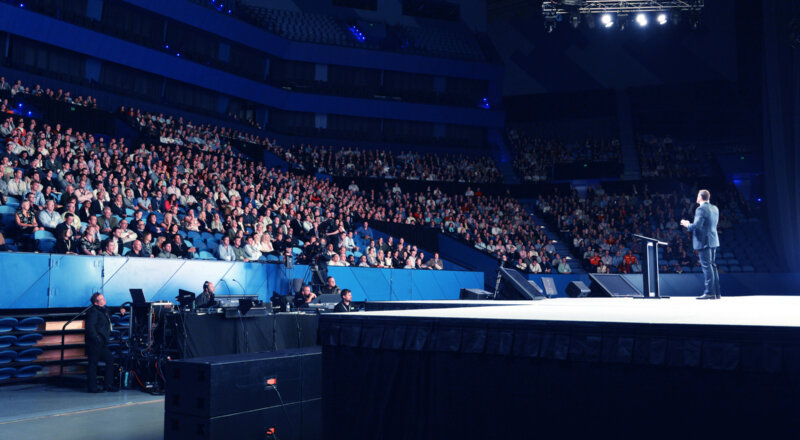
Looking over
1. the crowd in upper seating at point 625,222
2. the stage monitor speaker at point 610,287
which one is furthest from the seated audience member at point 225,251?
the crowd in upper seating at point 625,222

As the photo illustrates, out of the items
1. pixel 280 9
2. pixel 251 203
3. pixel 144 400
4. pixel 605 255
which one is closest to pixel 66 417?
pixel 144 400

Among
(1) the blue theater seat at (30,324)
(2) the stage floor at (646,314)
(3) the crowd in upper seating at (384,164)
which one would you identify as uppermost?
(3) the crowd in upper seating at (384,164)

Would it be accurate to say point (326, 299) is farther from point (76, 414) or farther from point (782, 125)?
point (782, 125)

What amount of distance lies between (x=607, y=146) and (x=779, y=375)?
87.0ft

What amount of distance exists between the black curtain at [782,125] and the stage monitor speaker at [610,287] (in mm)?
10011

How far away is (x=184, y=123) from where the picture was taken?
23094 mm

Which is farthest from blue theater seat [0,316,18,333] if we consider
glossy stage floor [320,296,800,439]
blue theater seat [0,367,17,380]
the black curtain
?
the black curtain

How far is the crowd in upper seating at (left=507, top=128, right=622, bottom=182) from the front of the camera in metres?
27.0

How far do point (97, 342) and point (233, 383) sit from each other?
14.6ft

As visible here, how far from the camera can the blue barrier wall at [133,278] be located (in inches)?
347

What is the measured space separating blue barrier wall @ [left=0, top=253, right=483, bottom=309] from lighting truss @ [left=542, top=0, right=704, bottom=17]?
1068 cm

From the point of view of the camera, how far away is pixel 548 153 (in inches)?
1115

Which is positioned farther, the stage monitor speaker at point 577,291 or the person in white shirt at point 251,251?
the person in white shirt at point 251,251

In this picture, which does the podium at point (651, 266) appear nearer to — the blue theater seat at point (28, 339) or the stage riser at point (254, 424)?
the stage riser at point (254, 424)
